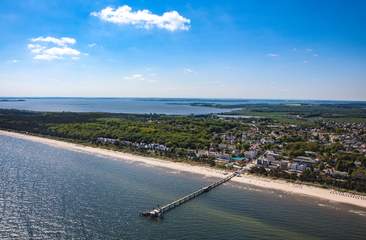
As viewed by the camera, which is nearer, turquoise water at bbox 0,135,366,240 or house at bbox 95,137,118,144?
turquoise water at bbox 0,135,366,240

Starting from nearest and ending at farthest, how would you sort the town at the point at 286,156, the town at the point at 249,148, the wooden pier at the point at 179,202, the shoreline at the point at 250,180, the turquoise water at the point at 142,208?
the turquoise water at the point at 142,208, the wooden pier at the point at 179,202, the shoreline at the point at 250,180, the town at the point at 286,156, the town at the point at 249,148

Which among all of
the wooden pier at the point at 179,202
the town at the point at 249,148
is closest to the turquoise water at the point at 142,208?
the wooden pier at the point at 179,202

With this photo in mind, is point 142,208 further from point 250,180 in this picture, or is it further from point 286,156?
point 286,156

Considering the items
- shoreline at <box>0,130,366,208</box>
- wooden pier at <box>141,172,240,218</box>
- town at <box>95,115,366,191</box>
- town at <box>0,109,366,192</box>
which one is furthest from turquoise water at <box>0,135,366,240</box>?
town at <box>0,109,366,192</box>

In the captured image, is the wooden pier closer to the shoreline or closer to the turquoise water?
the turquoise water

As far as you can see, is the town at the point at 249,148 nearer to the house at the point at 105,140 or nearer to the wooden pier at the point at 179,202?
the house at the point at 105,140

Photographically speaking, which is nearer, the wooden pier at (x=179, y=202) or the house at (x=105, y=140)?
the wooden pier at (x=179, y=202)

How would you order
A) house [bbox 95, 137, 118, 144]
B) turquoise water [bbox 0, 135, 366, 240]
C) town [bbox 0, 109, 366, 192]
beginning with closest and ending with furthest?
turquoise water [bbox 0, 135, 366, 240] → town [bbox 0, 109, 366, 192] → house [bbox 95, 137, 118, 144]

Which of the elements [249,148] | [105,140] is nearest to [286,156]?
[249,148]

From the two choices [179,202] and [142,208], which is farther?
[179,202]
